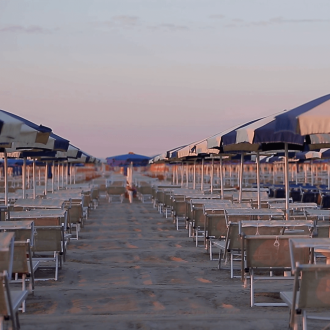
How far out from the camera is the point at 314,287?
4.49 meters

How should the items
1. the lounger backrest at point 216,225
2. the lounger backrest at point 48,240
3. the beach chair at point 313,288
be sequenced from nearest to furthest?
the beach chair at point 313,288, the lounger backrest at point 48,240, the lounger backrest at point 216,225

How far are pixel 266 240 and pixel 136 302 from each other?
1.50 metres

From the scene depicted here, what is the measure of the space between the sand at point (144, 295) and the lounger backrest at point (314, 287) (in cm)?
90

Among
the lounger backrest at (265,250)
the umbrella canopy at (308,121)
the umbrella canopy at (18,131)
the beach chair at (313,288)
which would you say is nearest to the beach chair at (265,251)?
the lounger backrest at (265,250)

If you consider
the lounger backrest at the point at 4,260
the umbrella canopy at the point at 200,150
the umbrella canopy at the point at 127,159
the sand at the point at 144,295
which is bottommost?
the sand at the point at 144,295

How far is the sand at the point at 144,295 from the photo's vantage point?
5.51 metres

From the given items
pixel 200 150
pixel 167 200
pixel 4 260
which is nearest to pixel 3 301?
pixel 4 260

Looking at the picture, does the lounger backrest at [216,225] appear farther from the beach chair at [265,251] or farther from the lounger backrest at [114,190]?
the lounger backrest at [114,190]

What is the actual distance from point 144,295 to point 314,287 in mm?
2584

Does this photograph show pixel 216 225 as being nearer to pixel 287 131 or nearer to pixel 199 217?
pixel 199 217

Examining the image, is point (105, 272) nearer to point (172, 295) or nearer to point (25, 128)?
point (172, 295)

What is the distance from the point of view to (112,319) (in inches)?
220

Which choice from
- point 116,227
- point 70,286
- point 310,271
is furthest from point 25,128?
point 116,227

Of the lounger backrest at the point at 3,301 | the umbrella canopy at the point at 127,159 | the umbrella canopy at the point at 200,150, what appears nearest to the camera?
the lounger backrest at the point at 3,301
